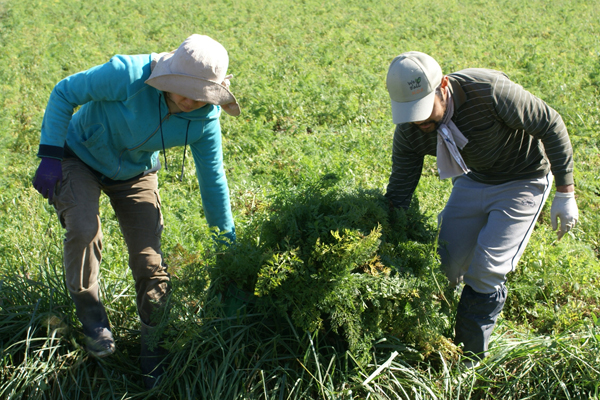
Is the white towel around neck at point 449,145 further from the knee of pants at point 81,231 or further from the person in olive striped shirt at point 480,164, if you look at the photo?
the knee of pants at point 81,231

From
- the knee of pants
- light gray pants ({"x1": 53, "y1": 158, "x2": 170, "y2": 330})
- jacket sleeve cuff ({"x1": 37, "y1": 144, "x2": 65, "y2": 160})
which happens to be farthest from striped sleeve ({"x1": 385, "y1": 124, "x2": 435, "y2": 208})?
jacket sleeve cuff ({"x1": 37, "y1": 144, "x2": 65, "y2": 160})

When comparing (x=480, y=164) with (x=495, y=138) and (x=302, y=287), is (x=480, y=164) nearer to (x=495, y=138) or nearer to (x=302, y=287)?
(x=495, y=138)

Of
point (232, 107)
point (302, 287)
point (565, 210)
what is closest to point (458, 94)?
point (565, 210)

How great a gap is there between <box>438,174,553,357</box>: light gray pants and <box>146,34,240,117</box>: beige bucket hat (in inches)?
61.0

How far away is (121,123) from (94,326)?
3.80 feet

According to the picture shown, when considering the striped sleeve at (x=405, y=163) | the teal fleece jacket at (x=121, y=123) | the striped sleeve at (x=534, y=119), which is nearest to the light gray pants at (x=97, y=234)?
the teal fleece jacket at (x=121, y=123)

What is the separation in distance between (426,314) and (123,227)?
6.09 feet

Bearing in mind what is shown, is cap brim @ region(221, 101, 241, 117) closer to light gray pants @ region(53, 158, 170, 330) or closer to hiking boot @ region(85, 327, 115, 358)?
light gray pants @ region(53, 158, 170, 330)

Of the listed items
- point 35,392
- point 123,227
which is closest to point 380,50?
point 123,227

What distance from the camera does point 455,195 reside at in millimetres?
3395

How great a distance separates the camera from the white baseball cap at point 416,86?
8.59ft

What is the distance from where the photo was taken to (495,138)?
9.51 ft

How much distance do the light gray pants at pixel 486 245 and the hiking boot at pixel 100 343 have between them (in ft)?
6.67

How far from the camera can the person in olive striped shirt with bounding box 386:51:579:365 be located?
2.74 meters
